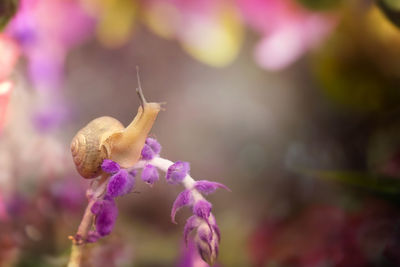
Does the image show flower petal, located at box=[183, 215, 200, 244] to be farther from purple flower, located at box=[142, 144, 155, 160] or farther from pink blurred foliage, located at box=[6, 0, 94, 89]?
pink blurred foliage, located at box=[6, 0, 94, 89]

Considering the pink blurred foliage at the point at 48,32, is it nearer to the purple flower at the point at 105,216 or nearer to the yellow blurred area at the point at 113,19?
the yellow blurred area at the point at 113,19

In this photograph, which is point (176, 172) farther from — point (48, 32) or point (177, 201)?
point (48, 32)

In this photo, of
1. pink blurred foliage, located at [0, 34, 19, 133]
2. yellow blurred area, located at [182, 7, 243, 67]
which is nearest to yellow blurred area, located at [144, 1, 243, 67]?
yellow blurred area, located at [182, 7, 243, 67]

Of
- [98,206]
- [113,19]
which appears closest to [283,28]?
[113,19]

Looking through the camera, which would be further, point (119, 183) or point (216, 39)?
point (216, 39)

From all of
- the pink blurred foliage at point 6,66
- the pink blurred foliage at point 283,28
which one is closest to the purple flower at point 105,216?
the pink blurred foliage at point 6,66
